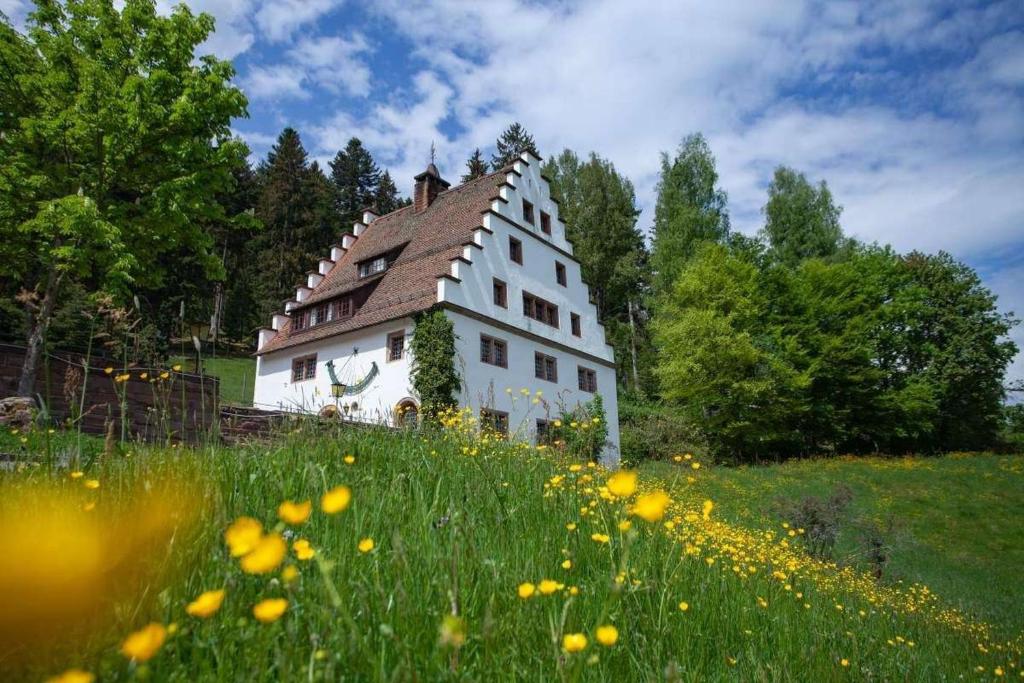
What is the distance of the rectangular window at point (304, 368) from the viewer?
856 inches

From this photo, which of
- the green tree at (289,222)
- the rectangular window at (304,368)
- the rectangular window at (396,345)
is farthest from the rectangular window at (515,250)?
the green tree at (289,222)

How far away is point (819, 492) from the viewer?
18.5 metres

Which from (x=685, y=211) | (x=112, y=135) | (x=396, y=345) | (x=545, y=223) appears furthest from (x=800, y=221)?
(x=112, y=135)

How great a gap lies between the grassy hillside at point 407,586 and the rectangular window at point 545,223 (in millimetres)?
20876

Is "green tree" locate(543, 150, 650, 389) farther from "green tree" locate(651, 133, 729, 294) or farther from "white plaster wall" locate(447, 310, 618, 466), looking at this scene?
"white plaster wall" locate(447, 310, 618, 466)

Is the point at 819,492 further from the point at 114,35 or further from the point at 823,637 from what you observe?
the point at 114,35

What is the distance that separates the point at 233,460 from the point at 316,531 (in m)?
1.48

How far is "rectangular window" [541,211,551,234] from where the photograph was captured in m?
24.8

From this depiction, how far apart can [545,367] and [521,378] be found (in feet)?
6.31

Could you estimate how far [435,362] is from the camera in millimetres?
17859

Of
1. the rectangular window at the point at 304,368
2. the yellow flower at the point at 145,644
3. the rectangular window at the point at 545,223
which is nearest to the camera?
the yellow flower at the point at 145,644

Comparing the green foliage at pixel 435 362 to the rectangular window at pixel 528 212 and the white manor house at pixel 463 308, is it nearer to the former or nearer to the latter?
the white manor house at pixel 463 308

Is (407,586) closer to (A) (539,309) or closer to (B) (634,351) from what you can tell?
(A) (539,309)

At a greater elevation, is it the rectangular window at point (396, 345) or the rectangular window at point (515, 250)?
the rectangular window at point (515, 250)
